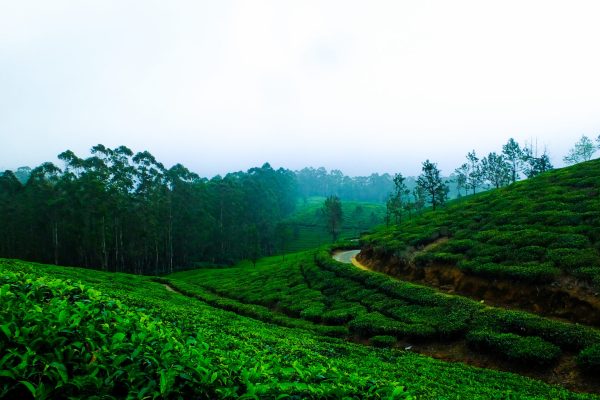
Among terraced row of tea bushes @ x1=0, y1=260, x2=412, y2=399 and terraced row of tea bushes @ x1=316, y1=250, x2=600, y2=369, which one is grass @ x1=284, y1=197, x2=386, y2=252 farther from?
terraced row of tea bushes @ x1=0, y1=260, x2=412, y2=399

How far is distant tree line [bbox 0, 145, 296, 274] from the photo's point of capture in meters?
61.7

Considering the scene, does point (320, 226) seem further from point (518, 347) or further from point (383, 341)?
point (518, 347)

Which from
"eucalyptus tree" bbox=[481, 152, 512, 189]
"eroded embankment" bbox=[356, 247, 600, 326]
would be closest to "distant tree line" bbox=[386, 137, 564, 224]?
"eucalyptus tree" bbox=[481, 152, 512, 189]

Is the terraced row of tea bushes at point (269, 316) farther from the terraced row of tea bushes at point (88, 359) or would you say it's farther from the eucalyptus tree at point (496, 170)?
the eucalyptus tree at point (496, 170)

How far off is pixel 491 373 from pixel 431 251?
17.4 metres

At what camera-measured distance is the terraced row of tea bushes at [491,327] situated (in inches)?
647

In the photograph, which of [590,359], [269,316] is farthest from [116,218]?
[590,359]

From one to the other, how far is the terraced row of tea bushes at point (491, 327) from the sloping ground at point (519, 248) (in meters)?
2.19

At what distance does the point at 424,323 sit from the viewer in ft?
71.6

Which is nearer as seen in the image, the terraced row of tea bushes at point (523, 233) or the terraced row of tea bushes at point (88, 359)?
the terraced row of tea bushes at point (88, 359)

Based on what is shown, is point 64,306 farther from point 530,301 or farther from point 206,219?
point 206,219

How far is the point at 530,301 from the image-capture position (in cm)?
2133

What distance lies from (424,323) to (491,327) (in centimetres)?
376

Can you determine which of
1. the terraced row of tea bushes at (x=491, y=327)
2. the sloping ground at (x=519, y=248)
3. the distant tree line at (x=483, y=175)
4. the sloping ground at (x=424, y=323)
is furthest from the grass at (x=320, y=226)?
the terraced row of tea bushes at (x=491, y=327)
